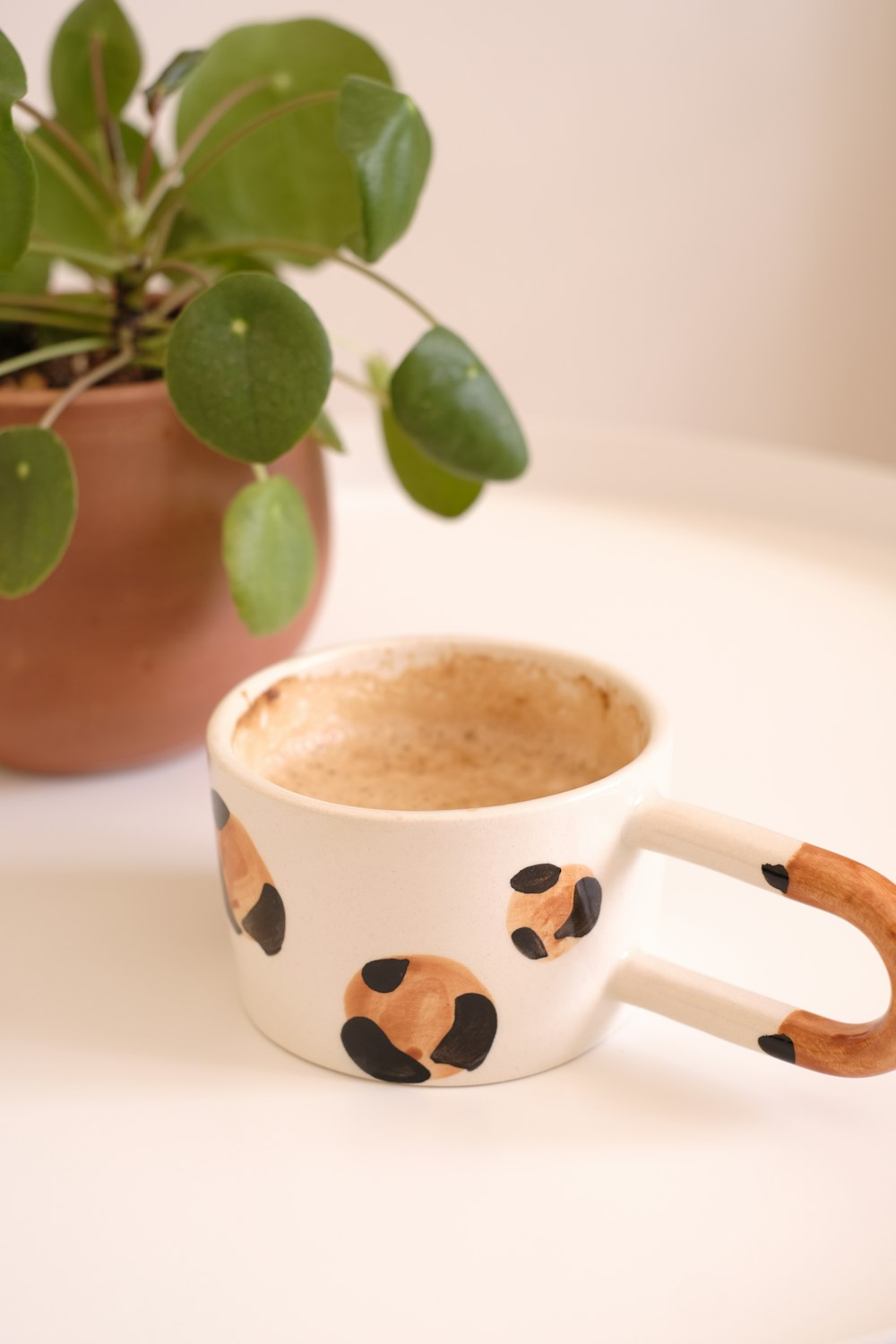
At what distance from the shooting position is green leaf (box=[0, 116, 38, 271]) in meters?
0.49

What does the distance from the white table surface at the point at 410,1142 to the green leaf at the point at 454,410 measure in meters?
0.19

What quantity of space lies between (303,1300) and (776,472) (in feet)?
2.50

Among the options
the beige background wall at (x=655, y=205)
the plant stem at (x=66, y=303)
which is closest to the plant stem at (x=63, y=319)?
the plant stem at (x=66, y=303)

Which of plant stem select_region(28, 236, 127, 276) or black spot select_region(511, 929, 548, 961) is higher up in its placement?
plant stem select_region(28, 236, 127, 276)

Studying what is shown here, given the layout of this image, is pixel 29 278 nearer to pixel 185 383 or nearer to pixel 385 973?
pixel 185 383

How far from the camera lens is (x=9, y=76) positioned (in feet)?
1.57

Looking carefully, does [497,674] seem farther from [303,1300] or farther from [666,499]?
[666,499]

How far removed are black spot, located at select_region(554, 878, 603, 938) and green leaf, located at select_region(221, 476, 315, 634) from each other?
21 cm

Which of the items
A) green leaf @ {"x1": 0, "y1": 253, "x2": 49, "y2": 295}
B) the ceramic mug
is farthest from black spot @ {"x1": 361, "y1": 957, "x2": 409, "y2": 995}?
green leaf @ {"x1": 0, "y1": 253, "x2": 49, "y2": 295}

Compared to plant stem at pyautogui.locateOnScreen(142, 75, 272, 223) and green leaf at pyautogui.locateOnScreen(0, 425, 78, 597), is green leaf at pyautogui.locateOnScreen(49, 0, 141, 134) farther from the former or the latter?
green leaf at pyautogui.locateOnScreen(0, 425, 78, 597)

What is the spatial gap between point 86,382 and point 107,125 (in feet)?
0.47

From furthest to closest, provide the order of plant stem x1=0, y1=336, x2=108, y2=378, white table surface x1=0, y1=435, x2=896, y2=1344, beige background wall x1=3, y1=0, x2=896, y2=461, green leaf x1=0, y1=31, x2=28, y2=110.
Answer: beige background wall x1=3, y1=0, x2=896, y2=461, plant stem x1=0, y1=336, x2=108, y2=378, green leaf x1=0, y1=31, x2=28, y2=110, white table surface x1=0, y1=435, x2=896, y2=1344

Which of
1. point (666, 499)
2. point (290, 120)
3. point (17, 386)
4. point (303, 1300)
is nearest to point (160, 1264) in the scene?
point (303, 1300)

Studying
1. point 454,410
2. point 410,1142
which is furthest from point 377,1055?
point 454,410
